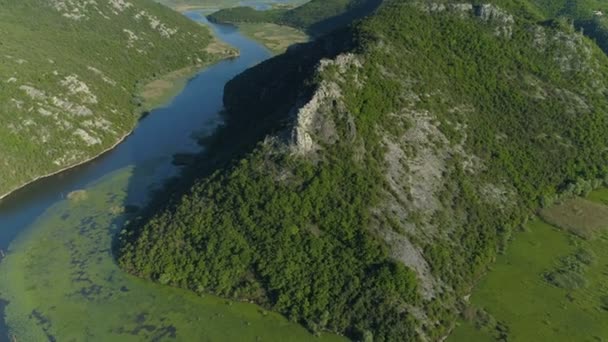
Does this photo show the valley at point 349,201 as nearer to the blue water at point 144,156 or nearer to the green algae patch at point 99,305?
the green algae patch at point 99,305

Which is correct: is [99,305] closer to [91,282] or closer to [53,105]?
[91,282]

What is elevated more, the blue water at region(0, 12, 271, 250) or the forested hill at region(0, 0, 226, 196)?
the forested hill at region(0, 0, 226, 196)

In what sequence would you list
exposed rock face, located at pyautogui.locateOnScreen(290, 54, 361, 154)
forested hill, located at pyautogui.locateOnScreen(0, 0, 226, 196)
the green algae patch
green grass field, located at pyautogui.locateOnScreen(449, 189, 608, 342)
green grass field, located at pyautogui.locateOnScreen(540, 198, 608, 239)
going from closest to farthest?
the green algae patch, green grass field, located at pyautogui.locateOnScreen(449, 189, 608, 342), exposed rock face, located at pyautogui.locateOnScreen(290, 54, 361, 154), green grass field, located at pyautogui.locateOnScreen(540, 198, 608, 239), forested hill, located at pyautogui.locateOnScreen(0, 0, 226, 196)

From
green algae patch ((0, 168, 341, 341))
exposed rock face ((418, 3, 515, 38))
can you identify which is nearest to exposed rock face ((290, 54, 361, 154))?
green algae patch ((0, 168, 341, 341))

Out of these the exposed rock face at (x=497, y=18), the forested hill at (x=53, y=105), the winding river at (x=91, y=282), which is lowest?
the winding river at (x=91, y=282)

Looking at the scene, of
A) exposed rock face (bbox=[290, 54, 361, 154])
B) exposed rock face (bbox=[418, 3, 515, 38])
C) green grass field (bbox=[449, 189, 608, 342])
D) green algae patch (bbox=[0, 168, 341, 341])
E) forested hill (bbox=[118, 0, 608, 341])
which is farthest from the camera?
exposed rock face (bbox=[418, 3, 515, 38])

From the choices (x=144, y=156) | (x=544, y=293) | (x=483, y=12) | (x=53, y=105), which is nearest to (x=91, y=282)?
(x=144, y=156)

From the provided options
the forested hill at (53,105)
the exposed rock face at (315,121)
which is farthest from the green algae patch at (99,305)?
the forested hill at (53,105)

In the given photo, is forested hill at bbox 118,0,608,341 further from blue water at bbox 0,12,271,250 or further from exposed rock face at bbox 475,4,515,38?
blue water at bbox 0,12,271,250
